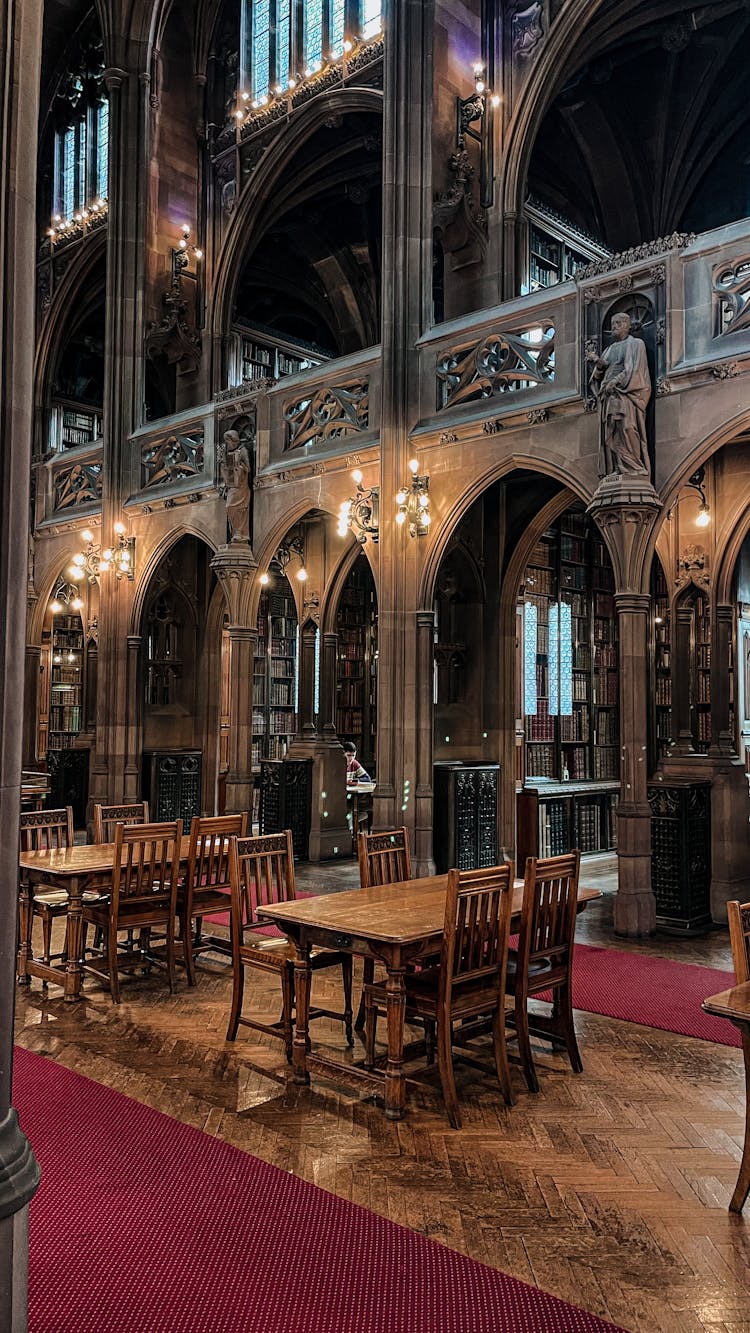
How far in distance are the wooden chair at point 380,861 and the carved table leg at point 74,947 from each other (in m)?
1.68

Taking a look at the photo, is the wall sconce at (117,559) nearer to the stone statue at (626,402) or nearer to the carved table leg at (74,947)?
the stone statue at (626,402)

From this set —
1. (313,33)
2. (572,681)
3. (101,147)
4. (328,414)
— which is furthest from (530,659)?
(101,147)

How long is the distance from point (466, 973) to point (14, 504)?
297 cm

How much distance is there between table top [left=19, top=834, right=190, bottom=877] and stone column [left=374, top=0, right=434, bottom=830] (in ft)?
9.63

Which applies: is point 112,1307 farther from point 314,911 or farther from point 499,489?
point 499,489

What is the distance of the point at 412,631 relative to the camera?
913 centimetres

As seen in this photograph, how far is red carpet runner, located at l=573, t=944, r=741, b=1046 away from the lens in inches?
217

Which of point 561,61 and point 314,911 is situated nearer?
point 314,911

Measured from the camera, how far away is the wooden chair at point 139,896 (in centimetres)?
582

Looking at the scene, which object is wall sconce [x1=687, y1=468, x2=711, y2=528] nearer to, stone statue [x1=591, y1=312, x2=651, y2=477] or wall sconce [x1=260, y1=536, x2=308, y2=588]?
stone statue [x1=591, y1=312, x2=651, y2=477]

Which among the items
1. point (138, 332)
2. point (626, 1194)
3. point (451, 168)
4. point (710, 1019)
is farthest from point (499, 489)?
point (626, 1194)

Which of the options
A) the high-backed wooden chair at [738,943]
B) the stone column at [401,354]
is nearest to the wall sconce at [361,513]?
the stone column at [401,354]

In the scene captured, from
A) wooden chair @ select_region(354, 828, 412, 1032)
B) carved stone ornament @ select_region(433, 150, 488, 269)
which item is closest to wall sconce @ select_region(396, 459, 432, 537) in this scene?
carved stone ornament @ select_region(433, 150, 488, 269)

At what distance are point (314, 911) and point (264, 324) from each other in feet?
51.7
